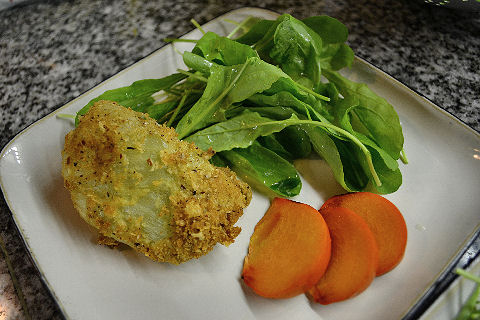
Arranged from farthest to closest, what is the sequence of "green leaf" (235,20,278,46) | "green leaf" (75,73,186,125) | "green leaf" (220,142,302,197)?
"green leaf" (235,20,278,46) → "green leaf" (75,73,186,125) → "green leaf" (220,142,302,197)

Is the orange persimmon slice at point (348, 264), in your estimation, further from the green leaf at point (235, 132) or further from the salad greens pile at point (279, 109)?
the green leaf at point (235, 132)

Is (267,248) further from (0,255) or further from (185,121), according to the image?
(0,255)

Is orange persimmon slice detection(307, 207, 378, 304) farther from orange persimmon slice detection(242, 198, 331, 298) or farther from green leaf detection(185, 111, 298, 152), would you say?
green leaf detection(185, 111, 298, 152)

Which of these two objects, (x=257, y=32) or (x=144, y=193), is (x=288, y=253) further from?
(x=257, y=32)

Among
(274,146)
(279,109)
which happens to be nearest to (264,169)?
(274,146)

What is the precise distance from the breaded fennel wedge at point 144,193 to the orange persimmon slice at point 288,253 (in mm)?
106

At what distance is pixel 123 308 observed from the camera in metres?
1.10

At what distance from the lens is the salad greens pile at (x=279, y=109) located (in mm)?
1350

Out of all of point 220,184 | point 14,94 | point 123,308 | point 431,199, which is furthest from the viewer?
point 14,94

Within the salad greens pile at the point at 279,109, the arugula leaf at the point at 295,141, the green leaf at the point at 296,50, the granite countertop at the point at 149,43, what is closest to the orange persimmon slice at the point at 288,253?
the salad greens pile at the point at 279,109

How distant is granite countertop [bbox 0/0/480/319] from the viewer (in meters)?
1.80

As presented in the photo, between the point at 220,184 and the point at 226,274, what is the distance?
26 centimetres

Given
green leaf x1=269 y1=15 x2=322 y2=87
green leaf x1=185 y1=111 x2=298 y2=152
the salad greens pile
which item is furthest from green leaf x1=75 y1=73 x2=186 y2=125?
green leaf x1=269 y1=15 x2=322 y2=87

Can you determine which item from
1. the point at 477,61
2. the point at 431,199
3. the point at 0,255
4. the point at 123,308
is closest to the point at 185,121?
the point at 123,308
